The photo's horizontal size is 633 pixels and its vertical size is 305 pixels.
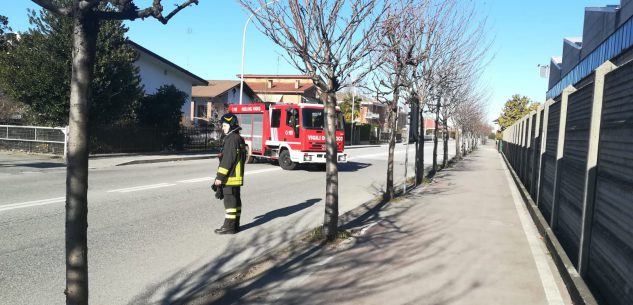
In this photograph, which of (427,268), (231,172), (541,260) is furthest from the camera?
(231,172)

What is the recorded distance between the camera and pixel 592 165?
457 cm

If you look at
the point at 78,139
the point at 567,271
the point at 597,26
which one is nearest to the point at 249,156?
the point at 567,271

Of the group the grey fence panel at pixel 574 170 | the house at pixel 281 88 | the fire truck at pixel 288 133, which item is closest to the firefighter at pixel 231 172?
the grey fence panel at pixel 574 170

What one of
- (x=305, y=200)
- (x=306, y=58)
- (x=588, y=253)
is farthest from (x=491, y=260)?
(x=305, y=200)

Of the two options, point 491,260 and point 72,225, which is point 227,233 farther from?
point 72,225

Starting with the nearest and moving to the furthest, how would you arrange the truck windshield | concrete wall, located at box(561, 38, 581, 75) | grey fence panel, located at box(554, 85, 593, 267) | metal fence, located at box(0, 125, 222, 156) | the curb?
the curb, grey fence panel, located at box(554, 85, 593, 267), the truck windshield, metal fence, located at box(0, 125, 222, 156), concrete wall, located at box(561, 38, 581, 75)

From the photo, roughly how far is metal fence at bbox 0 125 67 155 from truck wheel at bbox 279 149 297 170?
826cm

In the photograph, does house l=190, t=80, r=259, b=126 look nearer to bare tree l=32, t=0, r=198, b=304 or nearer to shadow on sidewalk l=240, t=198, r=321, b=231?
shadow on sidewalk l=240, t=198, r=321, b=231

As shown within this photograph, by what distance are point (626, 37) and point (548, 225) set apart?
17384mm

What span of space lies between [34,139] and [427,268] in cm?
1898

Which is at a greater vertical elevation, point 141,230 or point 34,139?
point 34,139

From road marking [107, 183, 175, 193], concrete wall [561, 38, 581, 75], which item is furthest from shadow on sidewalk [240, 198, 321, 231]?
concrete wall [561, 38, 581, 75]

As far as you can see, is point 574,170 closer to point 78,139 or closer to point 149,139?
point 78,139

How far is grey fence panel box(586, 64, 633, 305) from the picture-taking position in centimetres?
351
